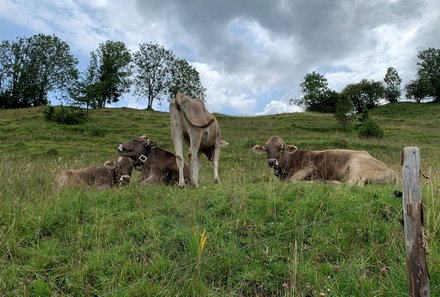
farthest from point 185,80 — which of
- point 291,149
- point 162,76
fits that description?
point 291,149

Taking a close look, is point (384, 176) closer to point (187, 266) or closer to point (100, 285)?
point (187, 266)

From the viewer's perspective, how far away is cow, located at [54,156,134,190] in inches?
412

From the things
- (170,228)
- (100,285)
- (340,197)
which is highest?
(340,197)

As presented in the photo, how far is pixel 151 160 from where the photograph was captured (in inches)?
441

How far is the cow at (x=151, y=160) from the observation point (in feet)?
36.1

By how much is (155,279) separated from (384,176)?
22.0ft

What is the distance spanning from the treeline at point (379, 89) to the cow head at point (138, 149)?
6549 cm

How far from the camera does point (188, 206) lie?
7.39 metres

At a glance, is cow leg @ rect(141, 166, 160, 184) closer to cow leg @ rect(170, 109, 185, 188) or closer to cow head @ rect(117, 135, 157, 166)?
cow head @ rect(117, 135, 157, 166)

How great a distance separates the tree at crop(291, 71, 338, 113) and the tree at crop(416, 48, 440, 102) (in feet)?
62.3

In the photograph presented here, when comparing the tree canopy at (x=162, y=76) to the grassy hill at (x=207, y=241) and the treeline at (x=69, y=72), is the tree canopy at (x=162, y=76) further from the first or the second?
the grassy hill at (x=207, y=241)

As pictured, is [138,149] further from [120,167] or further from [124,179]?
[124,179]

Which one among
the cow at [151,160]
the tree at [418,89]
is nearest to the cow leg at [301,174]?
the cow at [151,160]

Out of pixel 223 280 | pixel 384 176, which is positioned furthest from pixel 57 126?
pixel 223 280
